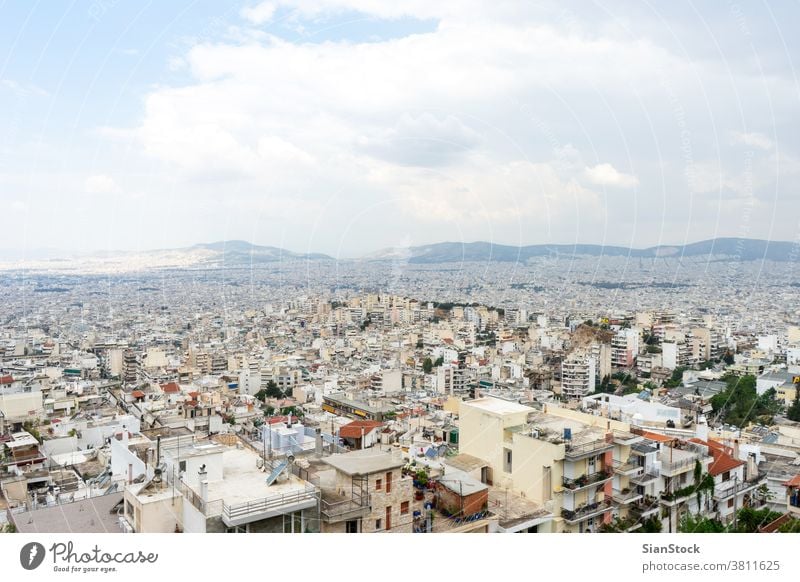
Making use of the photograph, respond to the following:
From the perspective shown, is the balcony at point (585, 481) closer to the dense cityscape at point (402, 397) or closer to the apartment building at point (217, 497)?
the dense cityscape at point (402, 397)

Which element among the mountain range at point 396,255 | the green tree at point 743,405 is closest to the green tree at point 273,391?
the mountain range at point 396,255

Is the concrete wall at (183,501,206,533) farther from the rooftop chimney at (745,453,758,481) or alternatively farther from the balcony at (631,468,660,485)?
the rooftop chimney at (745,453,758,481)

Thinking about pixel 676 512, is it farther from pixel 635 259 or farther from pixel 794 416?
pixel 794 416

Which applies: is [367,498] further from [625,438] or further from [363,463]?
[625,438]

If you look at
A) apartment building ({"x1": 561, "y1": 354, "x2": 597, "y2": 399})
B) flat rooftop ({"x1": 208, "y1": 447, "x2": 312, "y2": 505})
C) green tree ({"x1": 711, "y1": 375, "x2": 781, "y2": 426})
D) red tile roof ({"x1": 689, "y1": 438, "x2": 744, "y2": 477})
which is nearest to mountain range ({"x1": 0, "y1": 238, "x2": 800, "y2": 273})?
red tile roof ({"x1": 689, "y1": 438, "x2": 744, "y2": 477})

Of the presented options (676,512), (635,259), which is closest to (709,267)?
(635,259)

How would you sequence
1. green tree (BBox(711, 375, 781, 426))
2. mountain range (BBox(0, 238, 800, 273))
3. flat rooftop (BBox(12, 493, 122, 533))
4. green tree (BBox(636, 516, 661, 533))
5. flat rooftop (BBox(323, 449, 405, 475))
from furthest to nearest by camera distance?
green tree (BBox(711, 375, 781, 426)), mountain range (BBox(0, 238, 800, 273)), green tree (BBox(636, 516, 661, 533)), flat rooftop (BBox(12, 493, 122, 533)), flat rooftop (BBox(323, 449, 405, 475))

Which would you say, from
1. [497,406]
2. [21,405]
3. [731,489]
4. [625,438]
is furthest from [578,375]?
[21,405]
